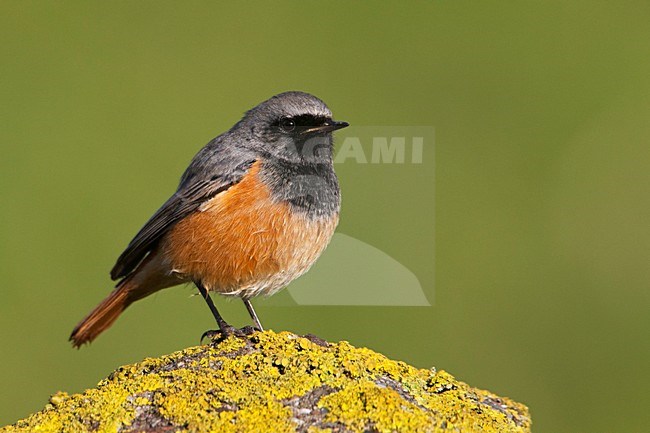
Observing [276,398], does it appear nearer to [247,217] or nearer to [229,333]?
[229,333]

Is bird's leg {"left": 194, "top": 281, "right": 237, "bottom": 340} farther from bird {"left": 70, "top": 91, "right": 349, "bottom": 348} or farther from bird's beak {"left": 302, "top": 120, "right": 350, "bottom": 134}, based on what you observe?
bird's beak {"left": 302, "top": 120, "right": 350, "bottom": 134}

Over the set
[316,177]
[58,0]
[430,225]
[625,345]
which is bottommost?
[625,345]

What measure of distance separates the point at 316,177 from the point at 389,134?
311 centimetres

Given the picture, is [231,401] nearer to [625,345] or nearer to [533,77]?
[625,345]

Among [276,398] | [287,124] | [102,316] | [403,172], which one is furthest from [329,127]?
[403,172]

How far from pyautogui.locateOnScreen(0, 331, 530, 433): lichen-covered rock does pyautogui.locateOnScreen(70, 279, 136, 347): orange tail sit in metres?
1.93

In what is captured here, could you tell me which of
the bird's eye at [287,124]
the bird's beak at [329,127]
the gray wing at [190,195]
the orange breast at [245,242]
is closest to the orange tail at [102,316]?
the gray wing at [190,195]

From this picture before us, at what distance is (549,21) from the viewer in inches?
513

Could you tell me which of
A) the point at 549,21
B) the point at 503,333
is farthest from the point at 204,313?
the point at 549,21

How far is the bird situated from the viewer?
6023 mm

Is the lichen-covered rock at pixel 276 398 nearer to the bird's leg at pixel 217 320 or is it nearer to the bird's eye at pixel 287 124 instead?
the bird's leg at pixel 217 320

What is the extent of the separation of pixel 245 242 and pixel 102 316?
4.14 ft

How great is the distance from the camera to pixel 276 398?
412 centimetres

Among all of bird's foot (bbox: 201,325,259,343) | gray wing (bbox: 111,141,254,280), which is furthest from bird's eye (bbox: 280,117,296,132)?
bird's foot (bbox: 201,325,259,343)
